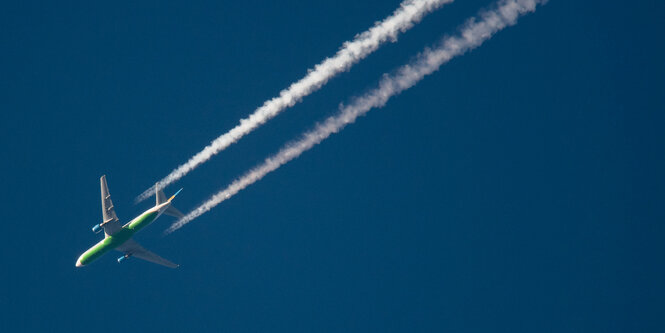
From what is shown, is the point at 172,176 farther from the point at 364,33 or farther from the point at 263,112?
the point at 364,33

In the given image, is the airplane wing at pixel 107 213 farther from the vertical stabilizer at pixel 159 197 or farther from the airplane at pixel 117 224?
the vertical stabilizer at pixel 159 197

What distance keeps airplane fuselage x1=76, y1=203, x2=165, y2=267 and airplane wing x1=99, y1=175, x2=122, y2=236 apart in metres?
0.45

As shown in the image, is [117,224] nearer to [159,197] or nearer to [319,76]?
[159,197]

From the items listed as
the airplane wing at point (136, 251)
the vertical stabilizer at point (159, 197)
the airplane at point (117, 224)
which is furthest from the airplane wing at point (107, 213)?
the vertical stabilizer at point (159, 197)

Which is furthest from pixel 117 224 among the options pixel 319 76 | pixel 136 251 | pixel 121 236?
pixel 319 76

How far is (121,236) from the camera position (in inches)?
1634

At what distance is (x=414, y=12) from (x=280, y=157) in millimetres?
12139

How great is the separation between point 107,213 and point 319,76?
651 inches

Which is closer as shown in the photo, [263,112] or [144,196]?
[263,112]

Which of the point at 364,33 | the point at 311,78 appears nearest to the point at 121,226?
the point at 311,78

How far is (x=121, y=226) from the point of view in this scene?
138 ft

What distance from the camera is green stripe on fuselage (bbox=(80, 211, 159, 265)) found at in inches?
1570

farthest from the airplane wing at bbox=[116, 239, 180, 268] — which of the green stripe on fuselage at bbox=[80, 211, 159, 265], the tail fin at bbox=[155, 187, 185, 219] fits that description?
the tail fin at bbox=[155, 187, 185, 219]

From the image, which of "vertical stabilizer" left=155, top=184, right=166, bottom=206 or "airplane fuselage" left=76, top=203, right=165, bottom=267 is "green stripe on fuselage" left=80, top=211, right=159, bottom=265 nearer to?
"airplane fuselage" left=76, top=203, right=165, bottom=267
